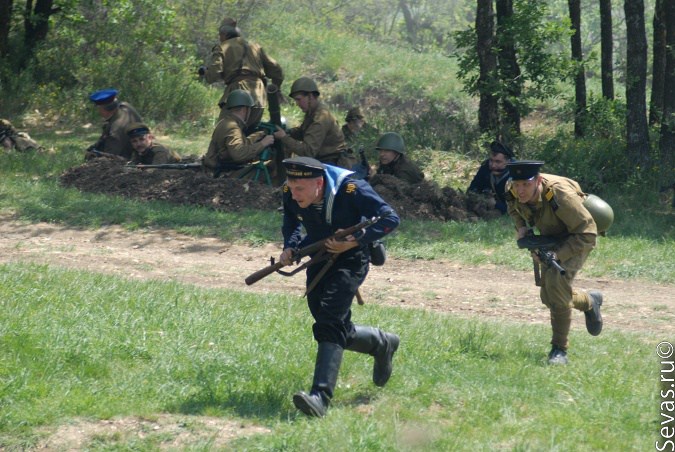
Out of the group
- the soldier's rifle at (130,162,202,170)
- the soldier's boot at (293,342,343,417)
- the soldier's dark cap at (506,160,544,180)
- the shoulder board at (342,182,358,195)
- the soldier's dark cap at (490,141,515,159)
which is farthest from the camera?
the soldier's rifle at (130,162,202,170)

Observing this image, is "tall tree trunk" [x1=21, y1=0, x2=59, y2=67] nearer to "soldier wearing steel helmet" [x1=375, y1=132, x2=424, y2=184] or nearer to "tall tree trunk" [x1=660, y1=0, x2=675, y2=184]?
"soldier wearing steel helmet" [x1=375, y1=132, x2=424, y2=184]

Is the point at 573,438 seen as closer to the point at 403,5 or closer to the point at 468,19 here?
the point at 403,5

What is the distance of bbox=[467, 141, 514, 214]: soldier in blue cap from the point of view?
1452cm

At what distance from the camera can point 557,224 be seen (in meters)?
7.89

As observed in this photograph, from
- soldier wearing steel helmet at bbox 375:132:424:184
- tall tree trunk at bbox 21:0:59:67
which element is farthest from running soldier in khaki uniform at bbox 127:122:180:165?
tall tree trunk at bbox 21:0:59:67

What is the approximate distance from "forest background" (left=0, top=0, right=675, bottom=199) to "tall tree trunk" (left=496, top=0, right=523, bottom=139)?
0.08ft

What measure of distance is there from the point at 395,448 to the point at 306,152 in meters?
9.26

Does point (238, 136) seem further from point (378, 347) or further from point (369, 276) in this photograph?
point (378, 347)

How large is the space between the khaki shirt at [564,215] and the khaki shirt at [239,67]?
8890 millimetres

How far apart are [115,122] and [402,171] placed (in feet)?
15.6

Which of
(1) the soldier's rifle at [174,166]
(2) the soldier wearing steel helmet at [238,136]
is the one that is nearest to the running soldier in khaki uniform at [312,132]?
(2) the soldier wearing steel helmet at [238,136]

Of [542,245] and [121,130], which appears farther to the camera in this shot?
[121,130]

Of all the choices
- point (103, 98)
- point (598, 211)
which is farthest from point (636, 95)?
point (598, 211)

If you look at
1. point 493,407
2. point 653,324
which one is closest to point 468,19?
point 653,324
